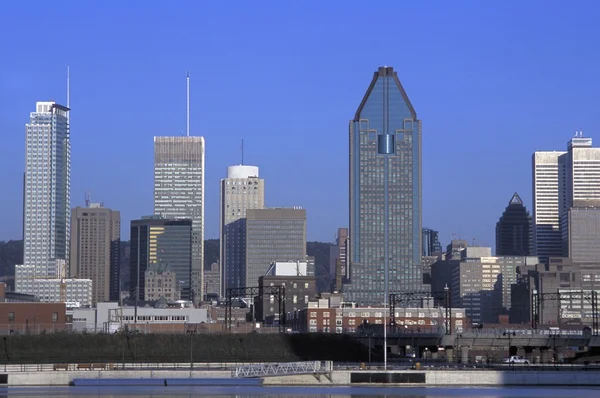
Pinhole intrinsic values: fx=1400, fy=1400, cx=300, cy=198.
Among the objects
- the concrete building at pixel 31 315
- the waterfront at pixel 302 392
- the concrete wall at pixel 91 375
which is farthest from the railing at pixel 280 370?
the concrete building at pixel 31 315

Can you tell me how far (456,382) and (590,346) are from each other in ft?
170

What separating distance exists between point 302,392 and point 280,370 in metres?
19.7

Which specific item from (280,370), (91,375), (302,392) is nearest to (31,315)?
(91,375)

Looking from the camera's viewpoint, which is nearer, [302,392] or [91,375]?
[302,392]

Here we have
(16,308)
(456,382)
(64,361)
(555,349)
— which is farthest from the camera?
(16,308)

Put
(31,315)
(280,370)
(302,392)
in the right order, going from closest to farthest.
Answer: (302,392), (280,370), (31,315)

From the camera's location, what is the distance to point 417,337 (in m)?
172

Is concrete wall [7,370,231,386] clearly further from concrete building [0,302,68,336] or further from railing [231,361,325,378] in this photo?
concrete building [0,302,68,336]

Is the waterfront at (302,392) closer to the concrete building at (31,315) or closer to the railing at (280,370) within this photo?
the railing at (280,370)

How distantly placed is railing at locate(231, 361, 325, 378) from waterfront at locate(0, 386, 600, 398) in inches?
294

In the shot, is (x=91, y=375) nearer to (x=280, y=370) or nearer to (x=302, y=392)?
(x=280, y=370)

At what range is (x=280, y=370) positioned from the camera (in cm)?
12250

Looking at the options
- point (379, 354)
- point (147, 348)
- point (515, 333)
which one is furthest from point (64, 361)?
point (515, 333)

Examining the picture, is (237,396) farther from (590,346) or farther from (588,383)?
(590,346)
